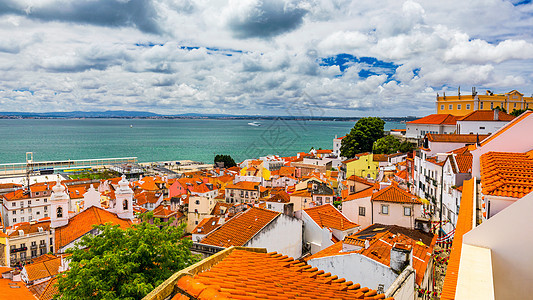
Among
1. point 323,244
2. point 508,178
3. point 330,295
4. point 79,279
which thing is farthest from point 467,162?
point 79,279

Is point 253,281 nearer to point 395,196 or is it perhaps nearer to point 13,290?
point 395,196

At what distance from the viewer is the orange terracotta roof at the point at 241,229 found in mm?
14641

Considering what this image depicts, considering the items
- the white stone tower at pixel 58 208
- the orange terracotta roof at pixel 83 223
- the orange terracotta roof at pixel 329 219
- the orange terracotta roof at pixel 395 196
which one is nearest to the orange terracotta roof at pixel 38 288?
the orange terracotta roof at pixel 83 223

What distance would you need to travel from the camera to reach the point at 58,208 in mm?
22703

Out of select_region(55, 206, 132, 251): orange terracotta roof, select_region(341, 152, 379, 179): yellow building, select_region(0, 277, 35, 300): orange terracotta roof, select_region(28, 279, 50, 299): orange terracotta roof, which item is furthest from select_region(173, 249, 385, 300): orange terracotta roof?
select_region(341, 152, 379, 179): yellow building

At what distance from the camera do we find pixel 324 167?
177 ft

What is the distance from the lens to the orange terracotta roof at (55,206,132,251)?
21.8 metres

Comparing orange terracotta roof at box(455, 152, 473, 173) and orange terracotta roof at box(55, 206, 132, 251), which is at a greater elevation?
orange terracotta roof at box(455, 152, 473, 173)

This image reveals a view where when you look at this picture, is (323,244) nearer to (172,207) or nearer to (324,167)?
(172,207)

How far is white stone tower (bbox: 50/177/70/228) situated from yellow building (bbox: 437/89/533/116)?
166 feet

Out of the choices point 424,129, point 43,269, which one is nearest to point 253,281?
point 43,269

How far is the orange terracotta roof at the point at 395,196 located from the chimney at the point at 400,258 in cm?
947

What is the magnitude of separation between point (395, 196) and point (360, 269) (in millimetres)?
9595

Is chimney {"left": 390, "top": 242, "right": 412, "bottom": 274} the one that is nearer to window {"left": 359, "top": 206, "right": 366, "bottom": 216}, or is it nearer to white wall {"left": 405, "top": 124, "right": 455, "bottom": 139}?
window {"left": 359, "top": 206, "right": 366, "bottom": 216}
